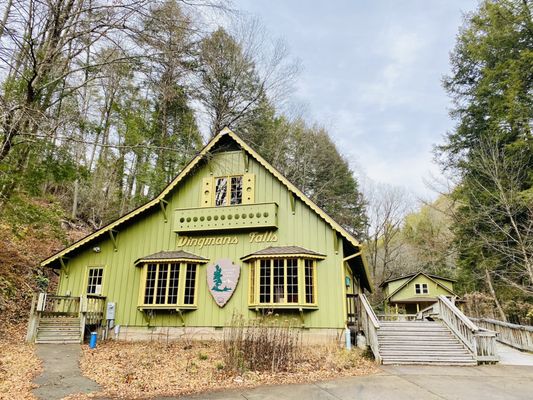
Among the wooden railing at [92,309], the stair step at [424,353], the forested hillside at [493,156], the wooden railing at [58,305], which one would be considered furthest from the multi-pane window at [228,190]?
the forested hillside at [493,156]

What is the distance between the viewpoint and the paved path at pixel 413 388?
634cm

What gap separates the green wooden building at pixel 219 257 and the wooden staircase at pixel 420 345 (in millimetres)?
1464

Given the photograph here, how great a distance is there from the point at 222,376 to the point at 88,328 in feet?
24.7

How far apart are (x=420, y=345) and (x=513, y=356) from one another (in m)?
3.29

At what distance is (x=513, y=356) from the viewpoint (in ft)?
36.8

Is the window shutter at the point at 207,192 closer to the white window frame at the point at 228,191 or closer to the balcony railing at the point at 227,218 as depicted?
the white window frame at the point at 228,191

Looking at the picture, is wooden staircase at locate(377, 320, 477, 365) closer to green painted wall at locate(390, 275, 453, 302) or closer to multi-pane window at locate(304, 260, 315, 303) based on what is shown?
multi-pane window at locate(304, 260, 315, 303)

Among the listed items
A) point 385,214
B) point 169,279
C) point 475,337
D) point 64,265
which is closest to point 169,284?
point 169,279

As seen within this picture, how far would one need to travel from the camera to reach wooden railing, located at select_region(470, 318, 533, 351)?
12.3 meters

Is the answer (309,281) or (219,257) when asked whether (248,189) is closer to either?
(219,257)

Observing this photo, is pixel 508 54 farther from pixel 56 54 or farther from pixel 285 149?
pixel 56 54

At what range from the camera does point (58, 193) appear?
84.8 feet

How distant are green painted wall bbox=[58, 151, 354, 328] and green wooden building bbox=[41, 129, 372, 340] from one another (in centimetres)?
4

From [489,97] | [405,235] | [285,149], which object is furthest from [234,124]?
[405,235]
